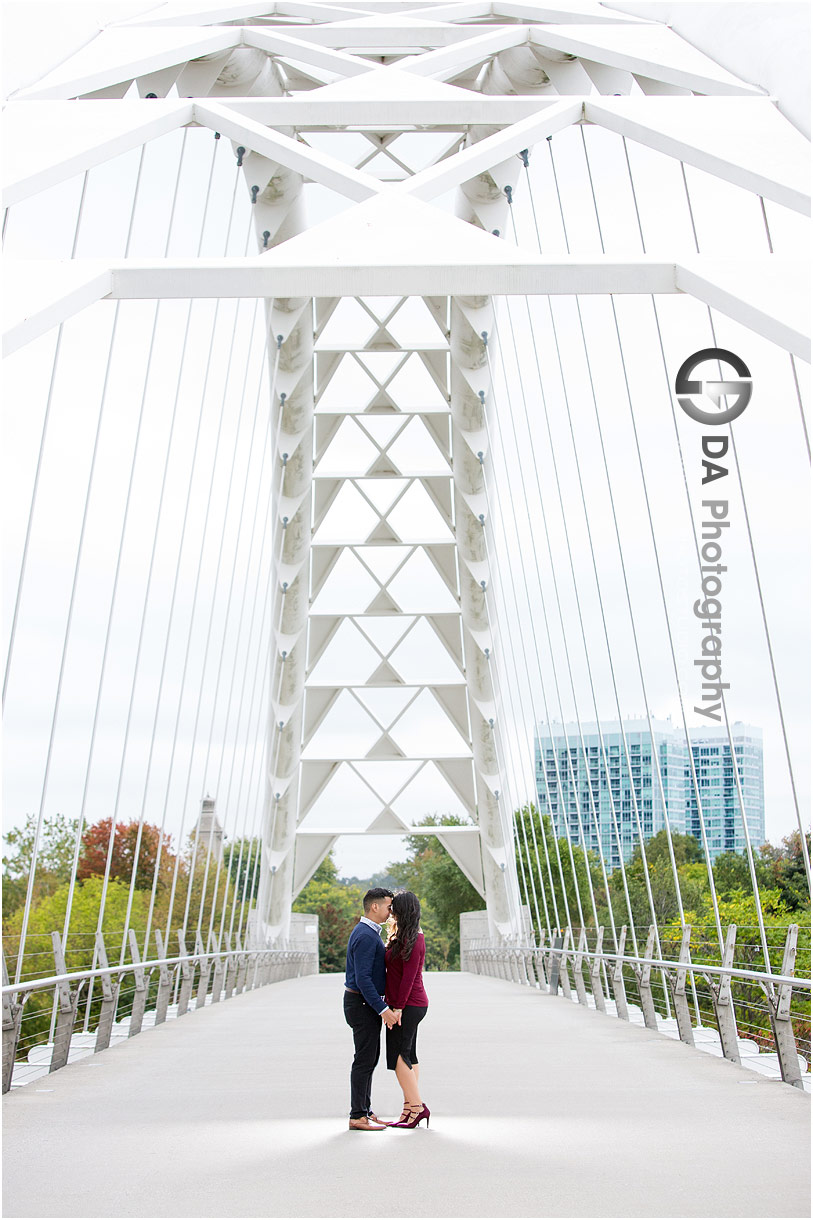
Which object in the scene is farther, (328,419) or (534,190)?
(328,419)

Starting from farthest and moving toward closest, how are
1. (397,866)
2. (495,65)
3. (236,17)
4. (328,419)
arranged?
1. (397,866)
2. (328,419)
3. (495,65)
4. (236,17)

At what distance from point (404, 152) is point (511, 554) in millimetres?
10174

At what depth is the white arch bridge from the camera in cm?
562

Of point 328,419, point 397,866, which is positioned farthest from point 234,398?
point 397,866

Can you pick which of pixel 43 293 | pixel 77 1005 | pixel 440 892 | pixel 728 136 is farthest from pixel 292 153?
pixel 440 892

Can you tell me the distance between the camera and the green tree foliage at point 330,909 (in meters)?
89.7

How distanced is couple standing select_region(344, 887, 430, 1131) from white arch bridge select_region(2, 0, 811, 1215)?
33 cm

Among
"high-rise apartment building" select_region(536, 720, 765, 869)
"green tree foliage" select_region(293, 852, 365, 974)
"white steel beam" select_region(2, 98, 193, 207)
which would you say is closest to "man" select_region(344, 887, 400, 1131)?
"white steel beam" select_region(2, 98, 193, 207)

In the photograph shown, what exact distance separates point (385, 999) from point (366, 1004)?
6.2 inches

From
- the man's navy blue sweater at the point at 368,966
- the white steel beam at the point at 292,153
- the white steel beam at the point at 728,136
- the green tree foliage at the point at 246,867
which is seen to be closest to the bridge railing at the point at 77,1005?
the man's navy blue sweater at the point at 368,966

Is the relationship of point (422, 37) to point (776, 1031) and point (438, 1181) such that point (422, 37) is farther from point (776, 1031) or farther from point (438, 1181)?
point (438, 1181)

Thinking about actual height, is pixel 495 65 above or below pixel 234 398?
below

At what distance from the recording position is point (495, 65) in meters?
13.5

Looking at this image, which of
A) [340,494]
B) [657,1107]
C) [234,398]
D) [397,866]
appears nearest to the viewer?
[657,1107]
